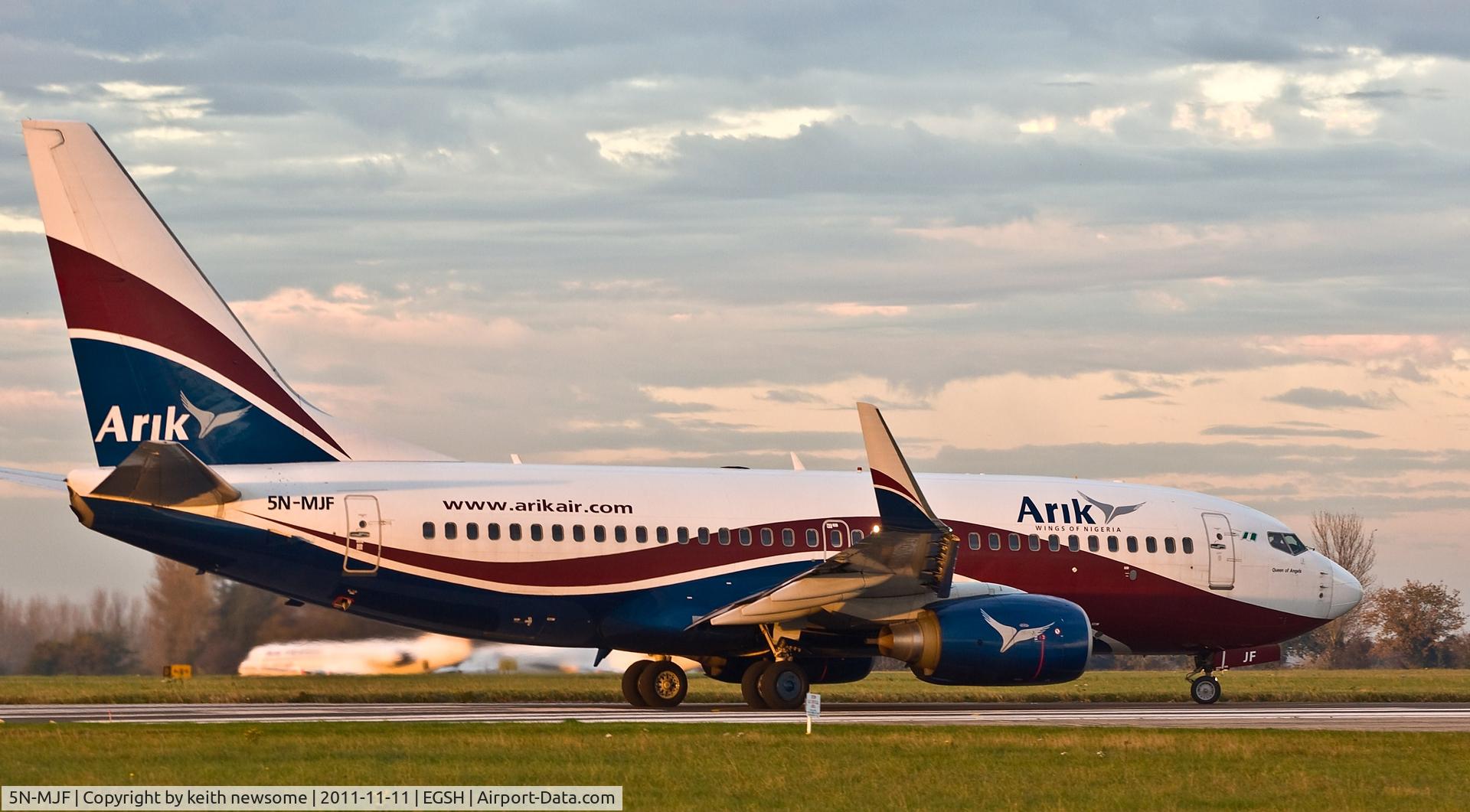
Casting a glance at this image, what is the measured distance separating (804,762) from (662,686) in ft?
33.9

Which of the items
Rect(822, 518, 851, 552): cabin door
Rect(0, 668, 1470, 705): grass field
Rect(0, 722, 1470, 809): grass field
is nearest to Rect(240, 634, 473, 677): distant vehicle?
Rect(0, 668, 1470, 705): grass field

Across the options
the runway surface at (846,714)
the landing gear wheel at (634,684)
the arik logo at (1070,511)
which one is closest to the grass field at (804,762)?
the runway surface at (846,714)

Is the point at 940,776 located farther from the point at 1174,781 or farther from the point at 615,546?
the point at 615,546

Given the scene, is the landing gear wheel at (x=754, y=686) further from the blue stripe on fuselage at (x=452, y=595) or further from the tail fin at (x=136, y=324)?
the tail fin at (x=136, y=324)

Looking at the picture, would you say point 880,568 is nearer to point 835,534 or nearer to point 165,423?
point 835,534

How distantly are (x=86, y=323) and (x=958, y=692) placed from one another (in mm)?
17872

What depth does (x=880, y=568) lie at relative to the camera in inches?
944

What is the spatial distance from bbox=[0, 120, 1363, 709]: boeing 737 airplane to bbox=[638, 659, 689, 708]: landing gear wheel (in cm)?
4

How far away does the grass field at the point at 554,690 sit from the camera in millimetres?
28562

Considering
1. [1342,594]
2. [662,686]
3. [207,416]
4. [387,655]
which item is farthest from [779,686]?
[1342,594]

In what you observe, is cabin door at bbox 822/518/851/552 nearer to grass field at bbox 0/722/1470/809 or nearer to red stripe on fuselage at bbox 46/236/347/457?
grass field at bbox 0/722/1470/809

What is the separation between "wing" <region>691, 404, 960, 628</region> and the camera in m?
23.0

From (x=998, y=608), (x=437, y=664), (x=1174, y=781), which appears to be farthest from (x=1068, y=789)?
(x=437, y=664)

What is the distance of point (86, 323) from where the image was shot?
925 inches
